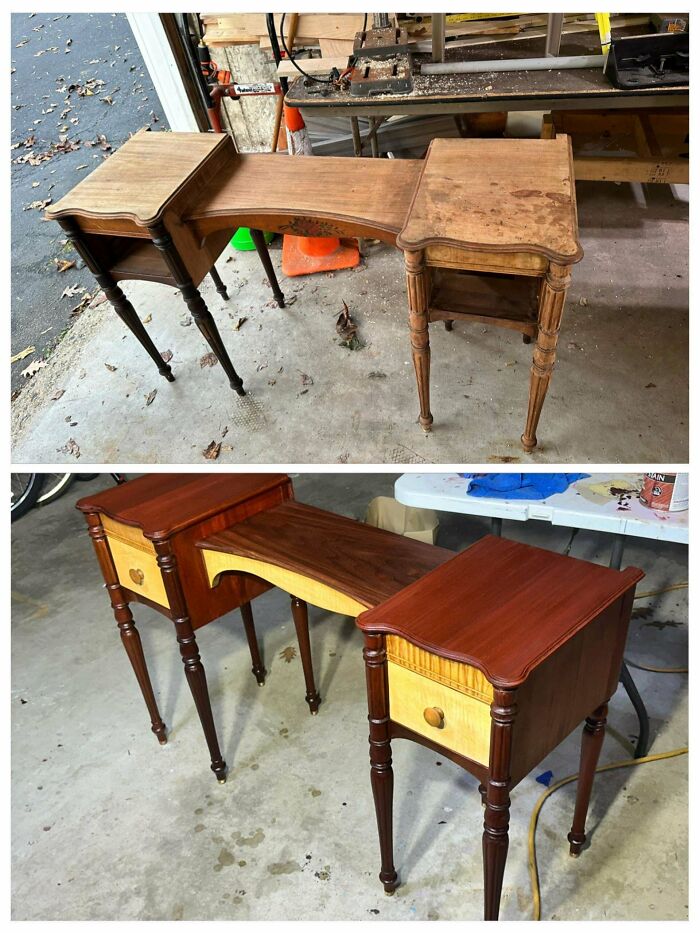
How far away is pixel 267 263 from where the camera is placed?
308 centimetres

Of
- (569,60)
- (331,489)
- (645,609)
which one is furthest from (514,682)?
(331,489)

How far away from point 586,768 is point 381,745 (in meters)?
0.62

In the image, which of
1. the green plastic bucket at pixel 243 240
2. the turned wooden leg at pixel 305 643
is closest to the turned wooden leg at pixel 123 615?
the turned wooden leg at pixel 305 643

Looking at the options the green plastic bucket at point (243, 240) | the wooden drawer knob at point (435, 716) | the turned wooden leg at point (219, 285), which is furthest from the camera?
the green plastic bucket at point (243, 240)

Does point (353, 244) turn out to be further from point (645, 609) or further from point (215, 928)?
point (215, 928)

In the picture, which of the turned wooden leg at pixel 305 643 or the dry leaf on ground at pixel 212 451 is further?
the dry leaf on ground at pixel 212 451

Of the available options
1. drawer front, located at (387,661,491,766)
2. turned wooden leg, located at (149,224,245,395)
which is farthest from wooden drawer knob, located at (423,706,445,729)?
turned wooden leg, located at (149,224,245,395)

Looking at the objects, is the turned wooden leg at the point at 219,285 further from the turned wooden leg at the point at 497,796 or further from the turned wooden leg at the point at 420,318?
the turned wooden leg at the point at 497,796

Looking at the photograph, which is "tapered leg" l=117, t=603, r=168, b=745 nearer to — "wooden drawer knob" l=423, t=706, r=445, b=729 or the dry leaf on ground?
the dry leaf on ground

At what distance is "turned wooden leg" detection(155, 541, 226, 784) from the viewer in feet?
6.67

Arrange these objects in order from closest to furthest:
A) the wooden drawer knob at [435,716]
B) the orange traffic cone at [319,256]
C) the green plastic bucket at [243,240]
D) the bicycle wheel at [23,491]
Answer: the wooden drawer knob at [435,716], the orange traffic cone at [319,256], the green plastic bucket at [243,240], the bicycle wheel at [23,491]

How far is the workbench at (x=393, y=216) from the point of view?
187cm

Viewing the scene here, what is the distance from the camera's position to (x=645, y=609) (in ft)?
9.70

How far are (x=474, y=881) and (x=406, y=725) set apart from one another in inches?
27.6
